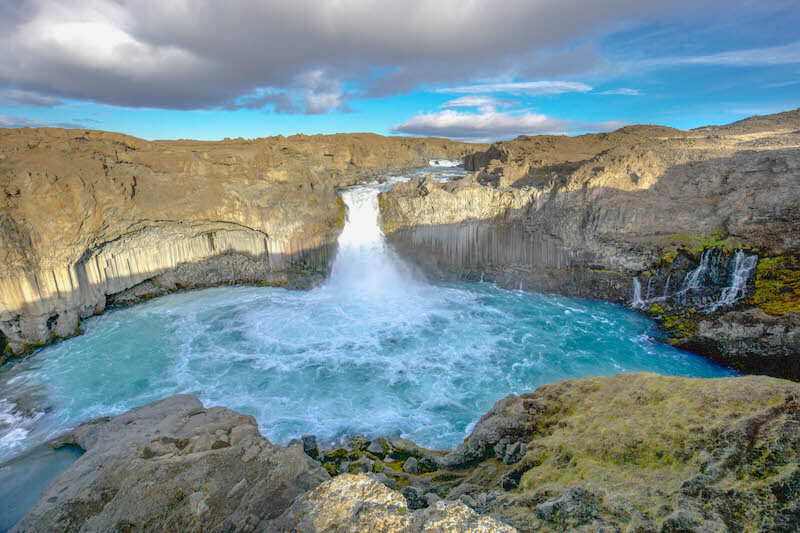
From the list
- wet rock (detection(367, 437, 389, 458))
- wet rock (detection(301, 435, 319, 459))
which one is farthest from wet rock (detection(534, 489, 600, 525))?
wet rock (detection(301, 435, 319, 459))

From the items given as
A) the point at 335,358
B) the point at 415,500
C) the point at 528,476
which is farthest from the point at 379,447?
the point at 335,358

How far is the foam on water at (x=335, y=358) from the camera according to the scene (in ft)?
41.0

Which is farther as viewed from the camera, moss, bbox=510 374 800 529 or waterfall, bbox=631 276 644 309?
waterfall, bbox=631 276 644 309

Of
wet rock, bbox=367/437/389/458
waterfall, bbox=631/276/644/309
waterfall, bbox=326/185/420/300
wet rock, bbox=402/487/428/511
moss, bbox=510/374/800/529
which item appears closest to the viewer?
moss, bbox=510/374/800/529

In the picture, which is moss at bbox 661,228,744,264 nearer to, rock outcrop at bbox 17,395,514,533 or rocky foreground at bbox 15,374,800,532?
rocky foreground at bbox 15,374,800,532

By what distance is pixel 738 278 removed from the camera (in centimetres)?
1698

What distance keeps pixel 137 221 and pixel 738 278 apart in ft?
98.7

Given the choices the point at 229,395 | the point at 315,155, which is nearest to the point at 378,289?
the point at 229,395

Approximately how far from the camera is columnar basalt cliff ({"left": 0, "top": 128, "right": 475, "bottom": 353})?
1584 cm

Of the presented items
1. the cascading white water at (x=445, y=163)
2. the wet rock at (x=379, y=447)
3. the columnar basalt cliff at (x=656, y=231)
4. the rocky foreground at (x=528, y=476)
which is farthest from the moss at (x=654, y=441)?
the cascading white water at (x=445, y=163)

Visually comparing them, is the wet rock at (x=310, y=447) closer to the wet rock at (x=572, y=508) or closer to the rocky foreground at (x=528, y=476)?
the rocky foreground at (x=528, y=476)

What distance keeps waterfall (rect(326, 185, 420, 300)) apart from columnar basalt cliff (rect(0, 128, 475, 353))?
93 centimetres

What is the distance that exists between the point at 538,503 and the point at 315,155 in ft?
98.2

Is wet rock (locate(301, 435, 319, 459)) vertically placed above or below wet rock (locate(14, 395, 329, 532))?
below
